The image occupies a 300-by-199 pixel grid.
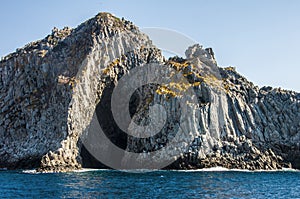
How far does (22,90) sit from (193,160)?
232ft

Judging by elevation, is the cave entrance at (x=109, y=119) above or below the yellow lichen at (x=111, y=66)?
below

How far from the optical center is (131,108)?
12756 centimetres

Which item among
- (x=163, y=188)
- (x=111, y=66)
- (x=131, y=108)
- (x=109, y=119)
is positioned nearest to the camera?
(x=163, y=188)

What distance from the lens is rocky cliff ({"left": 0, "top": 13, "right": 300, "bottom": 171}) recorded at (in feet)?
333

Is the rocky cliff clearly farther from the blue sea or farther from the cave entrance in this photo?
Answer: the blue sea

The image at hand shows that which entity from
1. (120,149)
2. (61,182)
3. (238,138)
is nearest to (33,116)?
(120,149)

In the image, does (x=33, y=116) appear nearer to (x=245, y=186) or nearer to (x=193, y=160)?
(x=193, y=160)

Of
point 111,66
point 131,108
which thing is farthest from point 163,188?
point 111,66

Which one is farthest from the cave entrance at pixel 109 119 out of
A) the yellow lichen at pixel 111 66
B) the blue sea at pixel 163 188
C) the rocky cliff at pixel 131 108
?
the blue sea at pixel 163 188

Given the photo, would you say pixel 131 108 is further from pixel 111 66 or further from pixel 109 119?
pixel 111 66

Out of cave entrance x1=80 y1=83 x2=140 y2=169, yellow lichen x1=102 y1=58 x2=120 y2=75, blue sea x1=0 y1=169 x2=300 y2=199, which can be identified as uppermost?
yellow lichen x1=102 y1=58 x2=120 y2=75

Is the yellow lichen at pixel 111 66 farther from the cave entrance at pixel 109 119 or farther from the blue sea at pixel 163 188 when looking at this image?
the blue sea at pixel 163 188

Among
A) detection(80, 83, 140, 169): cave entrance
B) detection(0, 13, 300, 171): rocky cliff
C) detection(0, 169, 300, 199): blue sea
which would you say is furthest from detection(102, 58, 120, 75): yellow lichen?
detection(0, 169, 300, 199): blue sea

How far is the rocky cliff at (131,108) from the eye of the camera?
101 meters
